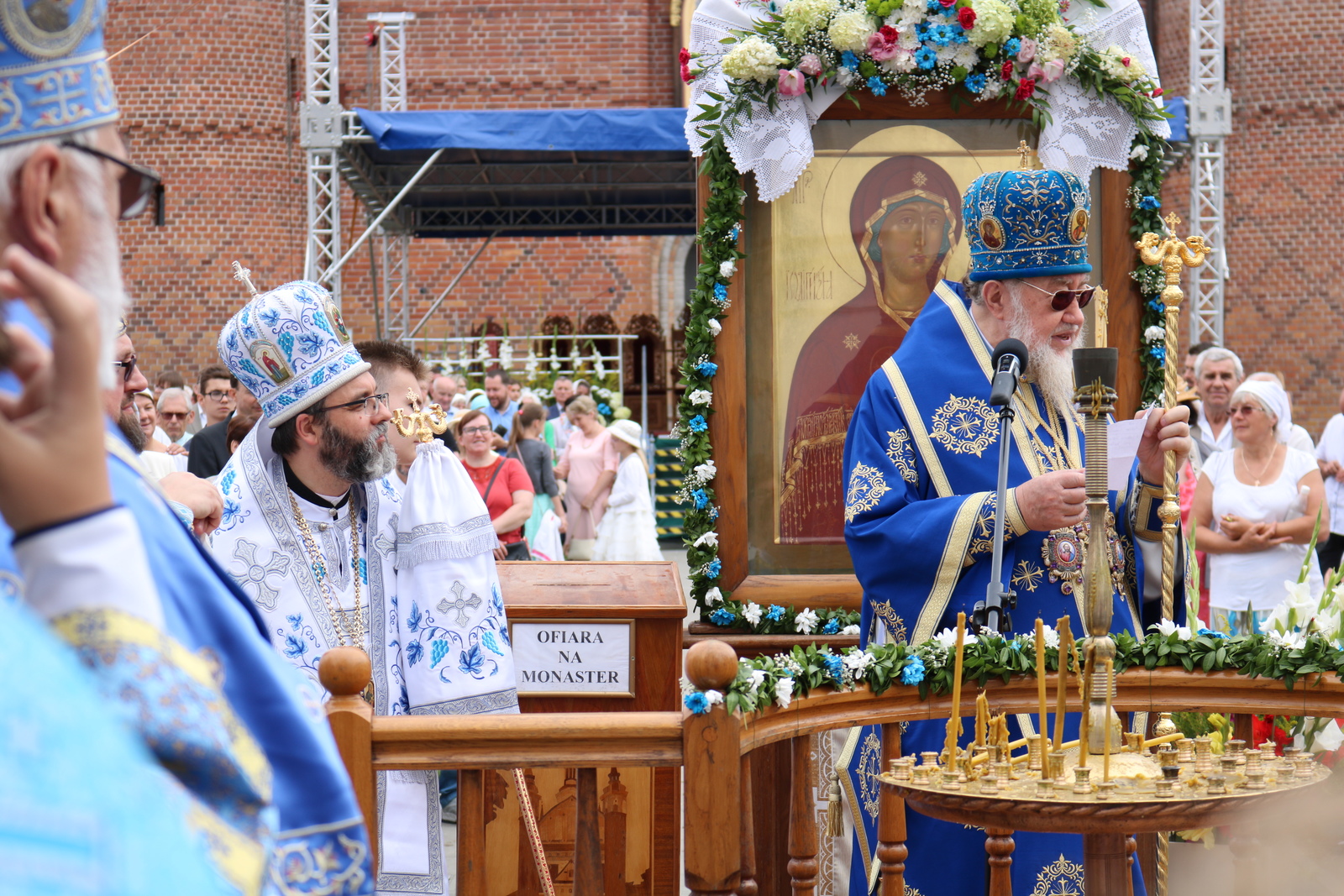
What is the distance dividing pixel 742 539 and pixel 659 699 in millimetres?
802

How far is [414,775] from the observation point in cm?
331

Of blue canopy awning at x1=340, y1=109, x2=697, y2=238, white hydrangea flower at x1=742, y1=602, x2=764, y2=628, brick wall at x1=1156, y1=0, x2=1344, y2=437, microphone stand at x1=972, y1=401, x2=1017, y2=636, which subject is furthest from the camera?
brick wall at x1=1156, y1=0, x2=1344, y2=437

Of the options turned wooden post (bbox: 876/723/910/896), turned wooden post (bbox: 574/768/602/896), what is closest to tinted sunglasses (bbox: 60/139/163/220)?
turned wooden post (bbox: 574/768/602/896)

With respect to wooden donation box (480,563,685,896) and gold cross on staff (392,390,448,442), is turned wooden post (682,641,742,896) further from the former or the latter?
wooden donation box (480,563,685,896)

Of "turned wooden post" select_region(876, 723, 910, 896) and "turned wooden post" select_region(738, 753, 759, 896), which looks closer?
"turned wooden post" select_region(738, 753, 759, 896)

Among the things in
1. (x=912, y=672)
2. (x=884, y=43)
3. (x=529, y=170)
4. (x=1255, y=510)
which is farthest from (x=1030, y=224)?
(x=529, y=170)

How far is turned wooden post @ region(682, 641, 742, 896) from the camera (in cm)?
227

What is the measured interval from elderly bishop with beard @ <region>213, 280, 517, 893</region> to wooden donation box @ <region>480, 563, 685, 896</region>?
676mm

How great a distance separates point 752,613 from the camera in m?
4.69

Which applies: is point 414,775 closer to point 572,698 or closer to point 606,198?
point 572,698

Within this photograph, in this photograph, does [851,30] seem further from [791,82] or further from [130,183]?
[130,183]

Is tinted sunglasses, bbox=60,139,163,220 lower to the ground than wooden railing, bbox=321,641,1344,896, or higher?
higher

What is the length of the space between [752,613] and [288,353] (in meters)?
1.91

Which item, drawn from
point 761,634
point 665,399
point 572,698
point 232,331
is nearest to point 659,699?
point 572,698
